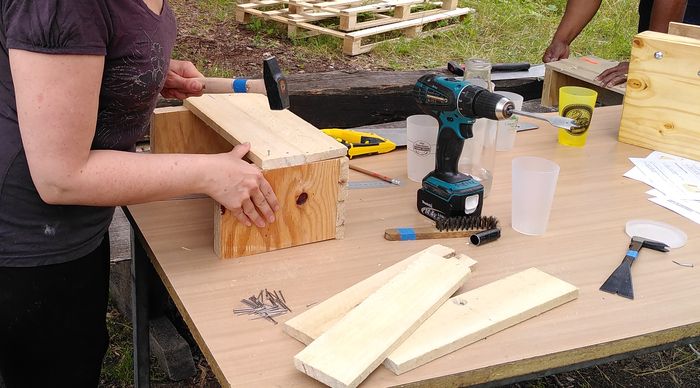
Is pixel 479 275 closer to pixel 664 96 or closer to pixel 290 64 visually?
pixel 664 96

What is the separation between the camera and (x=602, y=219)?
1933 mm

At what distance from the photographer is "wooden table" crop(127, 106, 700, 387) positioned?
1.32m

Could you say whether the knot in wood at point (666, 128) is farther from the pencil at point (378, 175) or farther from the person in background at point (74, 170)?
the person in background at point (74, 170)

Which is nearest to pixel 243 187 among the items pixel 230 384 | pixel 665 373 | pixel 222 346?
pixel 222 346

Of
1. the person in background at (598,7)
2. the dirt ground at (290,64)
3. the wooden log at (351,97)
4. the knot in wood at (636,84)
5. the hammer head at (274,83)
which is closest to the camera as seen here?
the hammer head at (274,83)

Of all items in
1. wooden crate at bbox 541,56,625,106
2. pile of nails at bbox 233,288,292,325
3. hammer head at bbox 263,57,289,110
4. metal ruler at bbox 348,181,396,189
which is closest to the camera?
pile of nails at bbox 233,288,292,325

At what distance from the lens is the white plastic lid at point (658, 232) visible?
1829 mm

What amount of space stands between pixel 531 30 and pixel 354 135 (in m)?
5.69

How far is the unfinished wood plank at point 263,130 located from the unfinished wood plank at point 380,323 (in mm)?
355

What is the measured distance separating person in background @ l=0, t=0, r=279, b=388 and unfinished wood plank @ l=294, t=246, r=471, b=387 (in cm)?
37

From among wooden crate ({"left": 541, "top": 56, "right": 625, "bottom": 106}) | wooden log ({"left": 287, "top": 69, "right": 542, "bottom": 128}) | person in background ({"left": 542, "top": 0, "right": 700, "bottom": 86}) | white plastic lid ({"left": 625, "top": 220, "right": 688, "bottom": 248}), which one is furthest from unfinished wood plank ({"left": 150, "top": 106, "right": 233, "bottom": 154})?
wooden crate ({"left": 541, "top": 56, "right": 625, "bottom": 106})

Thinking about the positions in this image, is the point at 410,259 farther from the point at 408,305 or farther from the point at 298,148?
the point at 298,148

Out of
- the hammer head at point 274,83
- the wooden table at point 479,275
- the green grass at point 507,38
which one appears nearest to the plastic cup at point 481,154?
the wooden table at point 479,275

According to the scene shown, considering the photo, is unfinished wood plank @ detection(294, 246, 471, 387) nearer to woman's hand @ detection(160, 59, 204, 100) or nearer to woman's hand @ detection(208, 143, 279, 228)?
woman's hand @ detection(208, 143, 279, 228)
